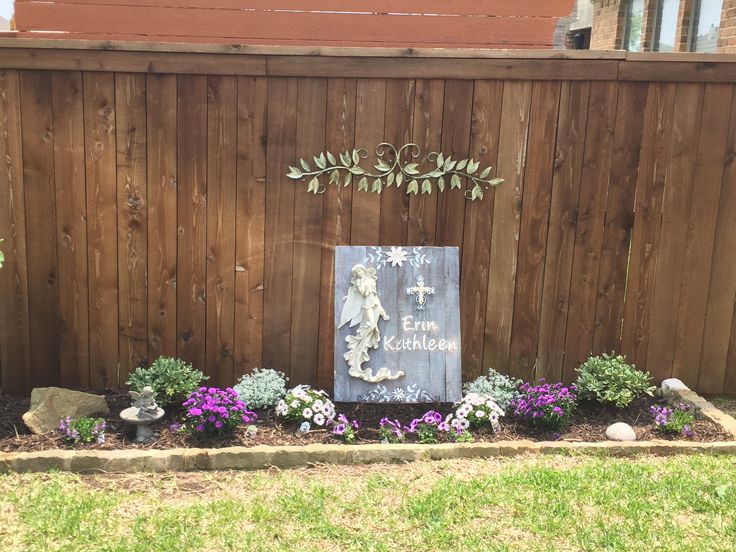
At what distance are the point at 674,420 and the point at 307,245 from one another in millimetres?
2410

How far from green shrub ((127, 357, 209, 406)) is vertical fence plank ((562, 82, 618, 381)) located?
2.37m

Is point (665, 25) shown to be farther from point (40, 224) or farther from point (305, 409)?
point (40, 224)

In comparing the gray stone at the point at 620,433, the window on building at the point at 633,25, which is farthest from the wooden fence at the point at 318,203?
the window on building at the point at 633,25

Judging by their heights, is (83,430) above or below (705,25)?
below

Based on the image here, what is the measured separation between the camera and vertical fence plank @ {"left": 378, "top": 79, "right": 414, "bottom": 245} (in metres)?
4.55

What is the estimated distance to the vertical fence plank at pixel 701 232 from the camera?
475cm

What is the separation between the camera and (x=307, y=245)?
4.69m

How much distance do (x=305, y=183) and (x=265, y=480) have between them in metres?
1.80

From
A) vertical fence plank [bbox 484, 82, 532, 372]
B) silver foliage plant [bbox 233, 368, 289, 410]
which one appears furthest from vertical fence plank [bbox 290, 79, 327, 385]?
vertical fence plank [bbox 484, 82, 532, 372]

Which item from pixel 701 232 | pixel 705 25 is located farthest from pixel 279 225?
pixel 705 25

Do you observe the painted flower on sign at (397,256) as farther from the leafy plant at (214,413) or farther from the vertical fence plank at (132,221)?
the vertical fence plank at (132,221)

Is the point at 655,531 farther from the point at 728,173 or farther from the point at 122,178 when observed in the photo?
the point at 122,178

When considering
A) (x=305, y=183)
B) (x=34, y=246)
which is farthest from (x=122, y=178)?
(x=305, y=183)

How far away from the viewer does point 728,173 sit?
4.82m
